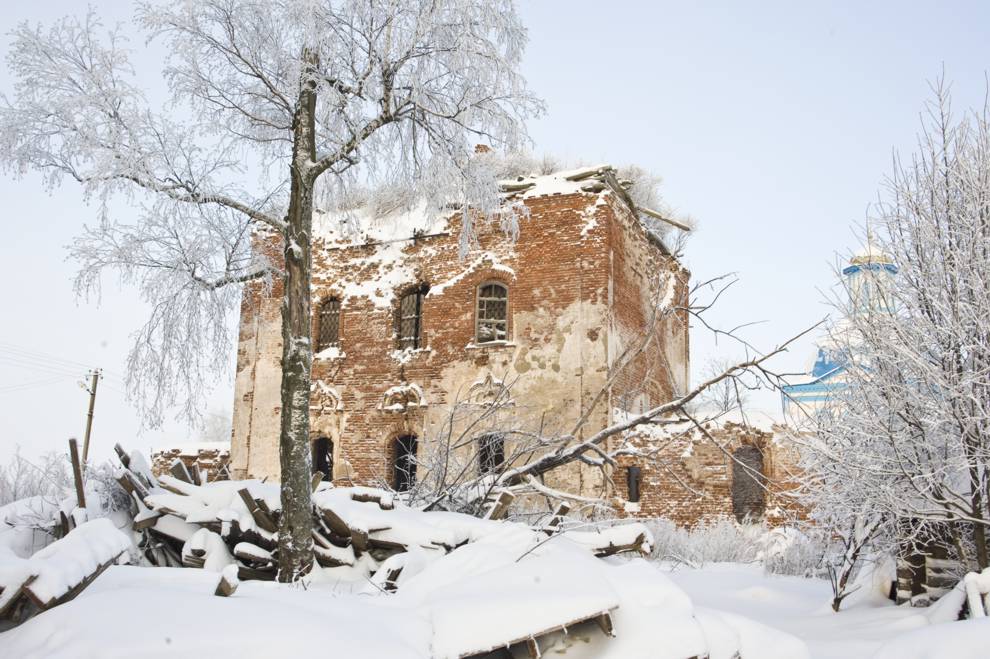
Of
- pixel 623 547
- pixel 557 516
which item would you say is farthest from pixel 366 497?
pixel 623 547

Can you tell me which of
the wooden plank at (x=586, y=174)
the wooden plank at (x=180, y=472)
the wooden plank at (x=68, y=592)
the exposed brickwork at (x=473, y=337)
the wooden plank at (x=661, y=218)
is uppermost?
the wooden plank at (x=586, y=174)

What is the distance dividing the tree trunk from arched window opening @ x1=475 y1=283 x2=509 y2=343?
32.4 ft

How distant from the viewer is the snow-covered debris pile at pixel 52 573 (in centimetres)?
366

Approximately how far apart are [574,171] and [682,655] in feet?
42.1

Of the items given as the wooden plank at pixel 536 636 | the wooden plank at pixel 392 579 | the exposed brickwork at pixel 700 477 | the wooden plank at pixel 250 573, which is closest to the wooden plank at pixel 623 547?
the wooden plank at pixel 392 579

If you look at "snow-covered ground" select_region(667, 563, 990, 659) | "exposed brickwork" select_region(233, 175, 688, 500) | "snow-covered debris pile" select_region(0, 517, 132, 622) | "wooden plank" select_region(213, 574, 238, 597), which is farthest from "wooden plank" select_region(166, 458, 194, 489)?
"exposed brickwork" select_region(233, 175, 688, 500)

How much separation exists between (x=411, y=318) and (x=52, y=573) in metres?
13.8

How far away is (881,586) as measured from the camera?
8.09m

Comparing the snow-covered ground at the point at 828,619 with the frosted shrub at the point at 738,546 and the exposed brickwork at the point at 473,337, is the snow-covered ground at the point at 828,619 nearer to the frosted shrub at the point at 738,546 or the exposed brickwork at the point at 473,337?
the frosted shrub at the point at 738,546

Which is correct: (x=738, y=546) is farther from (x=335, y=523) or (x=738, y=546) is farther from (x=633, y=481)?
(x=335, y=523)

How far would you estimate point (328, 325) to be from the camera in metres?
18.2

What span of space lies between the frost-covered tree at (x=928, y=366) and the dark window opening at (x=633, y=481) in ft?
26.3

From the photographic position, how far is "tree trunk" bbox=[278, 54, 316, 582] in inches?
249

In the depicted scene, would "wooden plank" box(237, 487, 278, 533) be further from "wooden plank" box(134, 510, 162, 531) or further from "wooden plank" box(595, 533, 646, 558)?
"wooden plank" box(595, 533, 646, 558)
